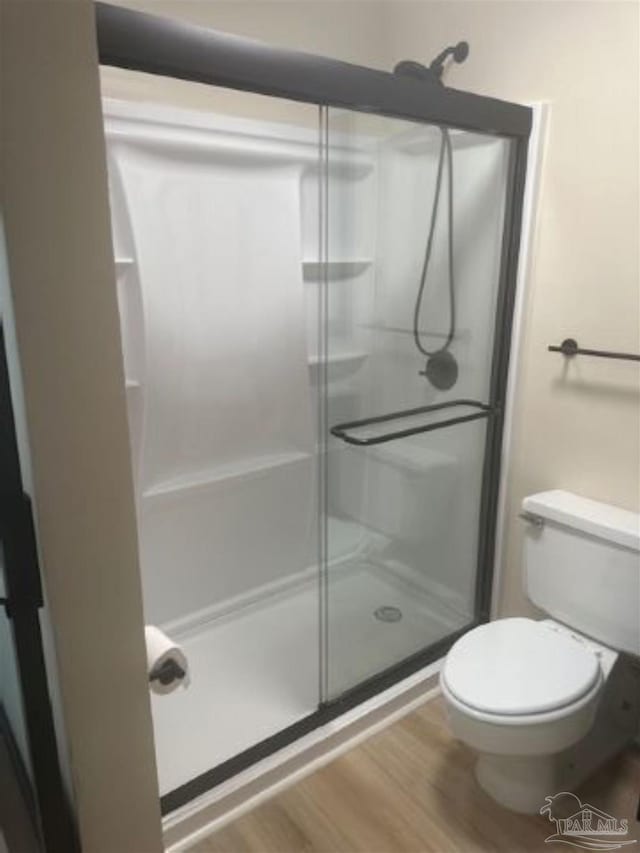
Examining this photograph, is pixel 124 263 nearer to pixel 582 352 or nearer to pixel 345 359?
pixel 345 359

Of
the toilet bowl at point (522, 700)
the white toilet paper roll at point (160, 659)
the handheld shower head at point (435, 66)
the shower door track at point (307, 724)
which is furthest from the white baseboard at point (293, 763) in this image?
the handheld shower head at point (435, 66)

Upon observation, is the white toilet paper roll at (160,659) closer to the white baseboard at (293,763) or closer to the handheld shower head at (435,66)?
the white baseboard at (293,763)

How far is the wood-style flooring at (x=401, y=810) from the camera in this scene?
1580mm

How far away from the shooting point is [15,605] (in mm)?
835

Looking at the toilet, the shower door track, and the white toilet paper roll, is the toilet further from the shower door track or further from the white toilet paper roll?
the white toilet paper roll

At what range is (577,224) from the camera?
1856 millimetres

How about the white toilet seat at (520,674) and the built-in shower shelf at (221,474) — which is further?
the built-in shower shelf at (221,474)

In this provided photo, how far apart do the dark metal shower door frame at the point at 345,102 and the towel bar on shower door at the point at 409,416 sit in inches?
2.1

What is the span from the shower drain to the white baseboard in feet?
0.66

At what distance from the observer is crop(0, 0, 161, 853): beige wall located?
0.70 meters

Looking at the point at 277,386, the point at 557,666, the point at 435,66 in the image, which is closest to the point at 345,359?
the point at 277,386

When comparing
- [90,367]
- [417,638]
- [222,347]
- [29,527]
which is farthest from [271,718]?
[90,367]

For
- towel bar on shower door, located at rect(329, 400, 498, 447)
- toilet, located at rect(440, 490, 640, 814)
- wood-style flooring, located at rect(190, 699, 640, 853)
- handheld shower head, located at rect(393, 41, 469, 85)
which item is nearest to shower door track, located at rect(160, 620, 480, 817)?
wood-style flooring, located at rect(190, 699, 640, 853)

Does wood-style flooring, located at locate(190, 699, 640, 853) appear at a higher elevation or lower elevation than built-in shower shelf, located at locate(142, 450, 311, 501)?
lower
